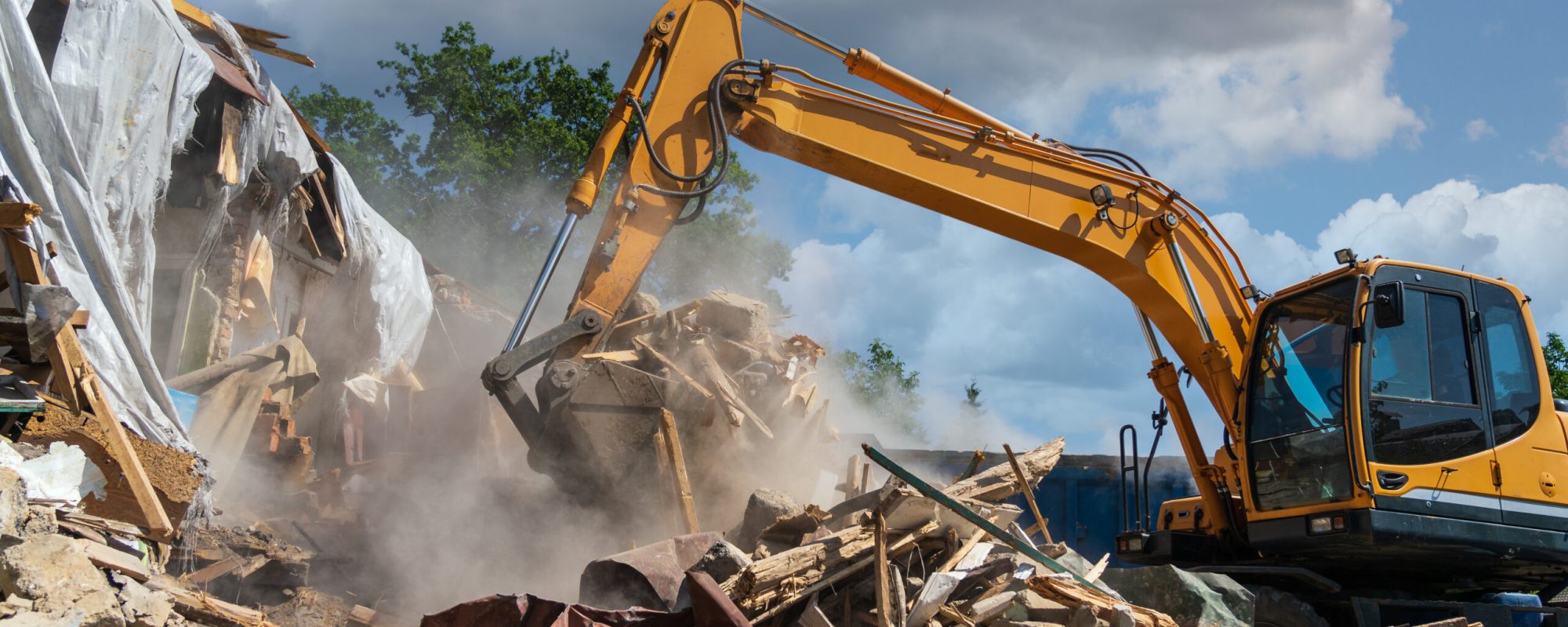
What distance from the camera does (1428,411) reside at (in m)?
5.66

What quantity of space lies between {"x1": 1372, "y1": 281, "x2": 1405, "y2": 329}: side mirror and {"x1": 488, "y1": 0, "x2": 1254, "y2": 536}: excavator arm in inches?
42.3

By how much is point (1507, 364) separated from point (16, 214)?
7878 mm

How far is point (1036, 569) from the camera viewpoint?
18.3 feet

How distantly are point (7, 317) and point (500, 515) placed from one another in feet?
11.1

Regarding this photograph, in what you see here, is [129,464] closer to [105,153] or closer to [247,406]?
[105,153]

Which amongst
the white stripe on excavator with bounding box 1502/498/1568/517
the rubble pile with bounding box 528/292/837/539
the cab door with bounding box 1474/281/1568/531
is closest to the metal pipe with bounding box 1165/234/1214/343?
the cab door with bounding box 1474/281/1568/531

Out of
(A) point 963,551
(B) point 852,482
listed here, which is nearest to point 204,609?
(A) point 963,551

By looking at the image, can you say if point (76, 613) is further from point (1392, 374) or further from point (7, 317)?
point (1392, 374)

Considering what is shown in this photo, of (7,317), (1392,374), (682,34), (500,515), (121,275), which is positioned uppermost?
(682,34)

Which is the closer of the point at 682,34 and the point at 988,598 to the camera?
the point at 988,598

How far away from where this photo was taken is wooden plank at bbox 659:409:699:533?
6859 millimetres

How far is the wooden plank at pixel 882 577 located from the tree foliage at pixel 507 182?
18.7 meters

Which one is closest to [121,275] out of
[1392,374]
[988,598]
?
[988,598]

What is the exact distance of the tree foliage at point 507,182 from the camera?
24938mm
